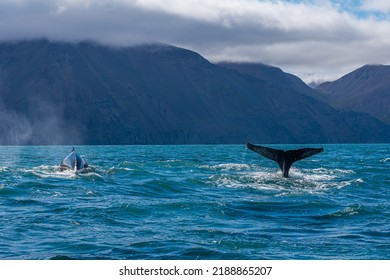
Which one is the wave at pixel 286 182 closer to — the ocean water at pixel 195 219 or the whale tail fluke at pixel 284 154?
the ocean water at pixel 195 219

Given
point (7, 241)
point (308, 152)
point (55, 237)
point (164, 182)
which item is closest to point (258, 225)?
→ point (55, 237)

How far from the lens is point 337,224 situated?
16.3 metres

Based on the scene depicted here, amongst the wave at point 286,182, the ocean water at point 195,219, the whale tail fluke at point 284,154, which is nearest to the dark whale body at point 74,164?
the ocean water at point 195,219

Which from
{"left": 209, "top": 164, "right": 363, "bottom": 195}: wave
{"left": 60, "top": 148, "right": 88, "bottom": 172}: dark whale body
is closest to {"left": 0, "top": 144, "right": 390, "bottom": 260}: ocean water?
{"left": 209, "top": 164, "right": 363, "bottom": 195}: wave

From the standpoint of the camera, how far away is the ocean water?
12.8 m

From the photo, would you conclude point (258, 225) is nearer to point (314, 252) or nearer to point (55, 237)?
point (314, 252)

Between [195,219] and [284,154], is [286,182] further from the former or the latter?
[195,219]

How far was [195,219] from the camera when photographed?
1686 centimetres

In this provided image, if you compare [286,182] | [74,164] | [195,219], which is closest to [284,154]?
[286,182]

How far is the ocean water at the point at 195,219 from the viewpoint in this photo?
12844mm

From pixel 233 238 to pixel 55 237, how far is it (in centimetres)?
386

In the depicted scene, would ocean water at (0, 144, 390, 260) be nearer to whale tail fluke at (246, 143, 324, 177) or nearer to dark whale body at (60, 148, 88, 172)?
whale tail fluke at (246, 143, 324, 177)
